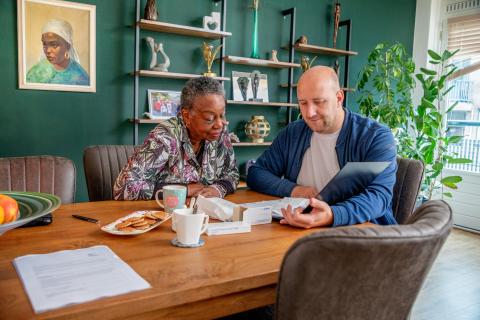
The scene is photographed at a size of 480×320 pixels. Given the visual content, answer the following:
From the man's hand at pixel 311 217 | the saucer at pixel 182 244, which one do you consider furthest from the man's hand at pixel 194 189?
the saucer at pixel 182 244

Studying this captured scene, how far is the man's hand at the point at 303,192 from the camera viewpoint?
173 centimetres

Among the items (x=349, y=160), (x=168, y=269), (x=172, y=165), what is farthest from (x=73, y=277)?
(x=349, y=160)

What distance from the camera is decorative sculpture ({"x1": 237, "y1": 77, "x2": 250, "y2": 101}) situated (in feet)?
13.4

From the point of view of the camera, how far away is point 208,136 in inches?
76.5

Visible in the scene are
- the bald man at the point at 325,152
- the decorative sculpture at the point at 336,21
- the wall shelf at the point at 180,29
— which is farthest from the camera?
the decorative sculpture at the point at 336,21

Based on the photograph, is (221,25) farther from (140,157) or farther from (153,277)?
(153,277)

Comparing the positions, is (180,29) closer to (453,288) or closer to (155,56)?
(155,56)

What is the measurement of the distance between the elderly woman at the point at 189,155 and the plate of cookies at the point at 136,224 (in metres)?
0.39

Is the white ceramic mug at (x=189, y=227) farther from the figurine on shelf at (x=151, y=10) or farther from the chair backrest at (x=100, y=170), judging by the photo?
the figurine on shelf at (x=151, y=10)

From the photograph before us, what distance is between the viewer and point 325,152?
1951mm

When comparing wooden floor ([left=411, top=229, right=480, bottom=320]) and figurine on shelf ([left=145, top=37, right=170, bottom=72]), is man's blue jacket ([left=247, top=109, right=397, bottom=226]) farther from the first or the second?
figurine on shelf ([left=145, top=37, right=170, bottom=72])

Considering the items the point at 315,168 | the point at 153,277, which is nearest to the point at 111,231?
the point at 153,277

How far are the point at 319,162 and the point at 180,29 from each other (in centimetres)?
214

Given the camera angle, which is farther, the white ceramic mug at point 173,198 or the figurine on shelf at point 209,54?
the figurine on shelf at point 209,54
